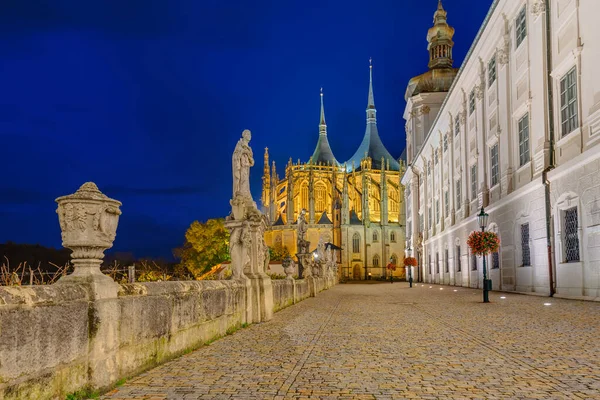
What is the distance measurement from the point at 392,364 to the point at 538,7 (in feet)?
59.5

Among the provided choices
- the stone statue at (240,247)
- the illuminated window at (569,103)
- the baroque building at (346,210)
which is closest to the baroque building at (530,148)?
the illuminated window at (569,103)

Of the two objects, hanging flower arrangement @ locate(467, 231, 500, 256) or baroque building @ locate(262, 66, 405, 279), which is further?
baroque building @ locate(262, 66, 405, 279)

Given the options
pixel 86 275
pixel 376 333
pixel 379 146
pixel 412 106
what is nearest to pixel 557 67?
pixel 376 333

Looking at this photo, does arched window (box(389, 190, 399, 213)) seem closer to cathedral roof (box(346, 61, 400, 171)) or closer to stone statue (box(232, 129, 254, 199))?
cathedral roof (box(346, 61, 400, 171))

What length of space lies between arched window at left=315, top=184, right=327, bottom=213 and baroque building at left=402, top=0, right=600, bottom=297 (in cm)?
5967

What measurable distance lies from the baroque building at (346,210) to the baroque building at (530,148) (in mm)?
52015

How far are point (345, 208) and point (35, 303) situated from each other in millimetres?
89937

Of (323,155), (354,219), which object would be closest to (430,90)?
(354,219)

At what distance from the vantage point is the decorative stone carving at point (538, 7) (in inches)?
813

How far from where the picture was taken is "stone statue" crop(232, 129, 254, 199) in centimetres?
1388

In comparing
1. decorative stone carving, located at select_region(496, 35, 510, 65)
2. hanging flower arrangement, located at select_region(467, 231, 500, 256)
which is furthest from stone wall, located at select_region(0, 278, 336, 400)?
decorative stone carving, located at select_region(496, 35, 510, 65)

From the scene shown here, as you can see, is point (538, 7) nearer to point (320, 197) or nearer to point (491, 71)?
point (491, 71)

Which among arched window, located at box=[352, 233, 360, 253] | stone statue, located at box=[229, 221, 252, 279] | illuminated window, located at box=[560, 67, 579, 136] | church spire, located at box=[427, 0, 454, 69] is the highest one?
church spire, located at box=[427, 0, 454, 69]

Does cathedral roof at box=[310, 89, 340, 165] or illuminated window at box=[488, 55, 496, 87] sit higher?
cathedral roof at box=[310, 89, 340, 165]
